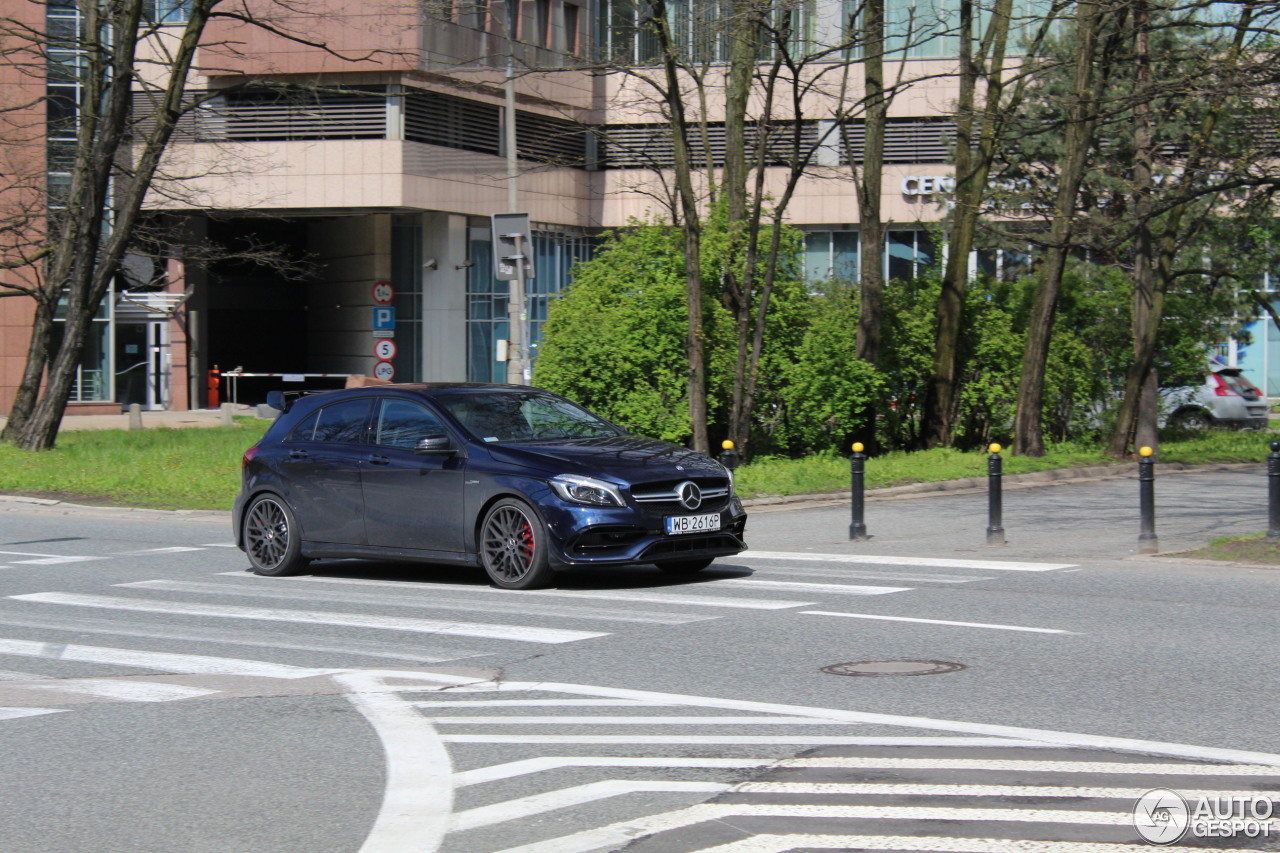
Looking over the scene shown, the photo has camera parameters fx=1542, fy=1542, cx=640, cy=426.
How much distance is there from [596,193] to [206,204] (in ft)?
46.9

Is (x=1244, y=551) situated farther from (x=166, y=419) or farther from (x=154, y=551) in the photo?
(x=166, y=419)

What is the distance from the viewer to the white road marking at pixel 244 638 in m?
9.26

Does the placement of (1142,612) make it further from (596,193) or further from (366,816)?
(596,193)

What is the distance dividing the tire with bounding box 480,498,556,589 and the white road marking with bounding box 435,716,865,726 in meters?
4.40

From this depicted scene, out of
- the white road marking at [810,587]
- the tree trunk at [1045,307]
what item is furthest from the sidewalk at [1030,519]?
the white road marking at [810,587]

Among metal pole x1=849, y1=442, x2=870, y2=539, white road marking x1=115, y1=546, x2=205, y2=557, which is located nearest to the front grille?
metal pole x1=849, y1=442, x2=870, y2=539

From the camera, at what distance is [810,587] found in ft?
39.3

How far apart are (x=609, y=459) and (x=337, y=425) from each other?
112 inches

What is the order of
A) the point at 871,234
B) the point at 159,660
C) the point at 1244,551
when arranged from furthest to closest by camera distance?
the point at 871,234 → the point at 1244,551 → the point at 159,660

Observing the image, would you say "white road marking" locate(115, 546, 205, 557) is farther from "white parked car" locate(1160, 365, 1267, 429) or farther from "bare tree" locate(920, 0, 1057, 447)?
"white parked car" locate(1160, 365, 1267, 429)

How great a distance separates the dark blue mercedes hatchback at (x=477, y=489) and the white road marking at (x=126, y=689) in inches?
149

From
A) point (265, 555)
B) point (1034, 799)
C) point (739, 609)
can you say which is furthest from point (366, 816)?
point (265, 555)

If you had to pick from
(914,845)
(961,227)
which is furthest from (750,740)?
(961,227)

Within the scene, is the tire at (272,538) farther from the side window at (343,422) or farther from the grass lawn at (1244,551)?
the grass lawn at (1244,551)
